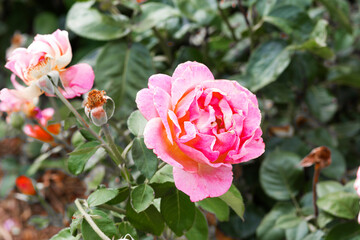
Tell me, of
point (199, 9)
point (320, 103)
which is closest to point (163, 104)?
point (199, 9)

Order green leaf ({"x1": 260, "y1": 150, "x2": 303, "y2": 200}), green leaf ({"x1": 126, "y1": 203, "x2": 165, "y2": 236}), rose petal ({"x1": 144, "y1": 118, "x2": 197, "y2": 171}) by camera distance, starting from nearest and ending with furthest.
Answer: rose petal ({"x1": 144, "y1": 118, "x2": 197, "y2": 171}) → green leaf ({"x1": 126, "y1": 203, "x2": 165, "y2": 236}) → green leaf ({"x1": 260, "y1": 150, "x2": 303, "y2": 200})

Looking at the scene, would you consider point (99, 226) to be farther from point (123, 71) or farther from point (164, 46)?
point (164, 46)

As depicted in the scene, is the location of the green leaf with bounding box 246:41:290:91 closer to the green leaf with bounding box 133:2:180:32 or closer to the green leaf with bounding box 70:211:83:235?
the green leaf with bounding box 133:2:180:32

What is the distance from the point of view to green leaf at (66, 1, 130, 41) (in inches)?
27.6

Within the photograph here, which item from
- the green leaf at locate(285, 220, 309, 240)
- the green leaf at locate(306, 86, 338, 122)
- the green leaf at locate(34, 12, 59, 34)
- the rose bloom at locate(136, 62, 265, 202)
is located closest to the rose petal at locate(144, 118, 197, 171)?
the rose bloom at locate(136, 62, 265, 202)

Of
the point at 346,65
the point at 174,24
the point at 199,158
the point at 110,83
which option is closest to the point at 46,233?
the point at 110,83

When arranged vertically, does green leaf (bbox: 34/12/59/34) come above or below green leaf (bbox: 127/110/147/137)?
below

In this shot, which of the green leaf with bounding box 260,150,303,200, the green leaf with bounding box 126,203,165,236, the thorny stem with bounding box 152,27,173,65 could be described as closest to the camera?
the green leaf with bounding box 126,203,165,236

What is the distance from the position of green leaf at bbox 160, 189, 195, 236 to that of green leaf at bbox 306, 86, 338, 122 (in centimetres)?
51

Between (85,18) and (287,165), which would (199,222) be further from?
(85,18)

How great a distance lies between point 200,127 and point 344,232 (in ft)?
1.04

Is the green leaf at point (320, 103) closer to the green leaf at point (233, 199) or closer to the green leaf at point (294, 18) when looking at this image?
the green leaf at point (294, 18)

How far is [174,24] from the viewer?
34.4 inches

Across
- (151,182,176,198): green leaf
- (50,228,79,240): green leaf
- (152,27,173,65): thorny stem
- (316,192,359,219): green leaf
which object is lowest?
(316,192,359,219): green leaf
